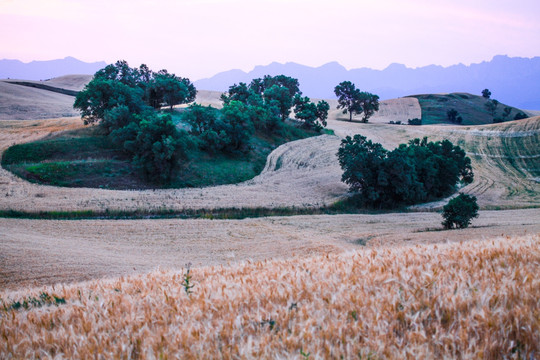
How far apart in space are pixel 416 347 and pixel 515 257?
3.19 meters

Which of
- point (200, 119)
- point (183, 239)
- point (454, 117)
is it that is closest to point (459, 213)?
point (183, 239)

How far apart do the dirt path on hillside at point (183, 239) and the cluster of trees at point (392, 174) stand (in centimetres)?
521

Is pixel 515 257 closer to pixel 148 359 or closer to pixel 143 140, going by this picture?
pixel 148 359

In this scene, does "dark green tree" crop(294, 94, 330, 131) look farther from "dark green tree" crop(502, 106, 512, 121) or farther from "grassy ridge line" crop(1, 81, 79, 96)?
"grassy ridge line" crop(1, 81, 79, 96)

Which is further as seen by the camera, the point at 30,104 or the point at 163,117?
the point at 30,104

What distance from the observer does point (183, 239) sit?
26.0 meters

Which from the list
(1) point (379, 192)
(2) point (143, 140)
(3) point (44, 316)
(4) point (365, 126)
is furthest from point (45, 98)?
(3) point (44, 316)

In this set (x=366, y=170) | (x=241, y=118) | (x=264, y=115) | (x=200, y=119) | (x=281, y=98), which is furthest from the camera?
(x=281, y=98)

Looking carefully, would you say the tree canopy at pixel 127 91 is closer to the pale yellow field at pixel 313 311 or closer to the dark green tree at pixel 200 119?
the dark green tree at pixel 200 119

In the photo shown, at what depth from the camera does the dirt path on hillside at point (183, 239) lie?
18.1 m

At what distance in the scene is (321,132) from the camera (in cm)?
8475

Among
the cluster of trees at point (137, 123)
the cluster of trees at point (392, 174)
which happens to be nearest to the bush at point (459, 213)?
the cluster of trees at point (392, 174)

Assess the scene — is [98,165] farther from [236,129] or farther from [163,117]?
[236,129]

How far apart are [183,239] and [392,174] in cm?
2491
